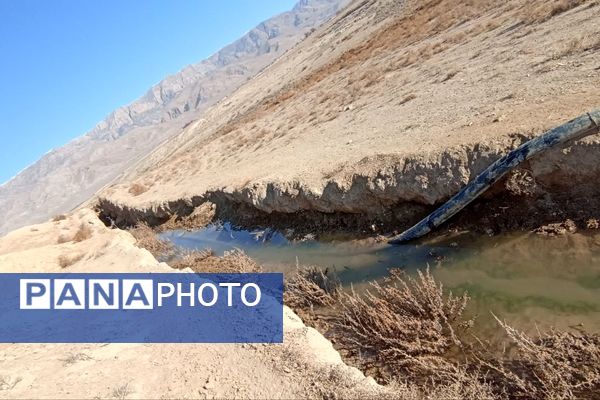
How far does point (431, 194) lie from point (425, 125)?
3234 millimetres

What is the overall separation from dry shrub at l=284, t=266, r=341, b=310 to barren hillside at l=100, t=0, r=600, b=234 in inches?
88.5

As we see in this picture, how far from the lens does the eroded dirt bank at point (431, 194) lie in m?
6.76

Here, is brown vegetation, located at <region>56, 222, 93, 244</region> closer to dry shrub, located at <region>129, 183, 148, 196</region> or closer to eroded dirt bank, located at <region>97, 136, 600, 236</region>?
dry shrub, located at <region>129, 183, 148, 196</region>

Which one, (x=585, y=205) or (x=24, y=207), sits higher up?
(x=24, y=207)

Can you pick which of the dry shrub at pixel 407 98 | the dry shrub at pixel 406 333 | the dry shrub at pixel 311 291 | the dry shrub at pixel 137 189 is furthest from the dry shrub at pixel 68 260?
the dry shrub at pixel 137 189

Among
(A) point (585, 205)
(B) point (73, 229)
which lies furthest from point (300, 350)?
(B) point (73, 229)

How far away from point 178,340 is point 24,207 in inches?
6117

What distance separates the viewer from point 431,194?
8188 millimetres

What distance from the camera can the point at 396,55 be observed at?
850 inches

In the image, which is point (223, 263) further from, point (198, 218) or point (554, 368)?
point (554, 368)

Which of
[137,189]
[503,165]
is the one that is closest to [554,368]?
[503,165]

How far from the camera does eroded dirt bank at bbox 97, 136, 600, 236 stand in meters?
6.76

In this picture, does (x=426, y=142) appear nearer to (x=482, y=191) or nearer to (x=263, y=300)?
(x=482, y=191)

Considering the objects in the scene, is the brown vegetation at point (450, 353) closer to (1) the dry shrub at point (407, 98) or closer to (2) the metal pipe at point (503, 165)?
(2) the metal pipe at point (503, 165)
